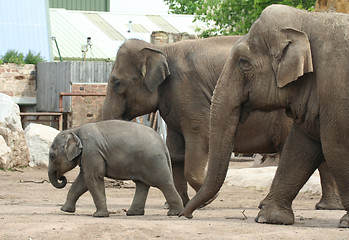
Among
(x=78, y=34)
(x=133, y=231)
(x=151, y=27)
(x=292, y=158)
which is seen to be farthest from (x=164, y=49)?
(x=151, y=27)

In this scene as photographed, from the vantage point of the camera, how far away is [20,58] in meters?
26.8

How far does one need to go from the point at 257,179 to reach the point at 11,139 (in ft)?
16.3

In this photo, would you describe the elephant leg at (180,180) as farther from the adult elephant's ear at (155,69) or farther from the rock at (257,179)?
the rock at (257,179)

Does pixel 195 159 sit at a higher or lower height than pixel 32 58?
higher

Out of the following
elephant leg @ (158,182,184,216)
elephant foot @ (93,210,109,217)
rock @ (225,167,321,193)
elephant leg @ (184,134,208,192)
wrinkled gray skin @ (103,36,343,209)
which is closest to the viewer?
elephant foot @ (93,210,109,217)

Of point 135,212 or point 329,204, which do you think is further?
point 329,204

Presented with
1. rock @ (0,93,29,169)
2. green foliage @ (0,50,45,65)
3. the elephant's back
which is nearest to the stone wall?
rock @ (0,93,29,169)

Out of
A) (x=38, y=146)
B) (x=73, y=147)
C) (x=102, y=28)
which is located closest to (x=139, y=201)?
(x=73, y=147)

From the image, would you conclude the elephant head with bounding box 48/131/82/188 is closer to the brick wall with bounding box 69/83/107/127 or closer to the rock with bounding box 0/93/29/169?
the rock with bounding box 0/93/29/169

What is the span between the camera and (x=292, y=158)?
305 inches

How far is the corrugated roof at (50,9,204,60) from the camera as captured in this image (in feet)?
115

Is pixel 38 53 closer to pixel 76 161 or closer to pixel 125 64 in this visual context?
pixel 125 64

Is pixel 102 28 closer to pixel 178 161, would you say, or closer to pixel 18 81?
pixel 18 81

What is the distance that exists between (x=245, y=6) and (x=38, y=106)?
7456mm
